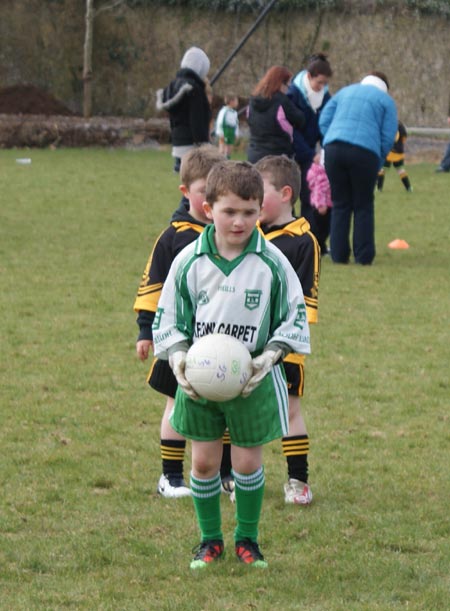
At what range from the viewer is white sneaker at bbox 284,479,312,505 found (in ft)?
18.5

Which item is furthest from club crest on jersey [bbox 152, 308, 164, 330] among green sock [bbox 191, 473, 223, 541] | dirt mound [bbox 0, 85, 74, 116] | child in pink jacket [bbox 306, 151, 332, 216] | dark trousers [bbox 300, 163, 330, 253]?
dirt mound [bbox 0, 85, 74, 116]

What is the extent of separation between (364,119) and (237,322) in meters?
8.25

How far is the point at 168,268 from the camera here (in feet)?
18.3

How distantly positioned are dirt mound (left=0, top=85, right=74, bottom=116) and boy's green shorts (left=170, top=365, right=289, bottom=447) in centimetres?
3307

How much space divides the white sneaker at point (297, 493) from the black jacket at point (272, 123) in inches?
298

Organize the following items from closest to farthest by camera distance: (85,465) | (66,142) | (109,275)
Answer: (85,465) → (109,275) → (66,142)

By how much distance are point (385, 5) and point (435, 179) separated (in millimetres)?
16726

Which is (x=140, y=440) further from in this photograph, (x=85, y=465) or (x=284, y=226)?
(x=284, y=226)

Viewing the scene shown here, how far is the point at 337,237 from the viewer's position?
1307 centimetres

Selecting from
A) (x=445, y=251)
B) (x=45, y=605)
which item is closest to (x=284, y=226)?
(x=45, y=605)

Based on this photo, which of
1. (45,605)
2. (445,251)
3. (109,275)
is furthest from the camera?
(445,251)

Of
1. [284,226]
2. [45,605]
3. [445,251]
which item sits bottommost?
[445,251]

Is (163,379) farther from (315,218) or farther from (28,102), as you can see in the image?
(28,102)

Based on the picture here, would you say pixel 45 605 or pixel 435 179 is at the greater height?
pixel 45 605
